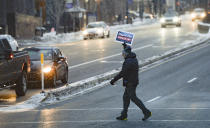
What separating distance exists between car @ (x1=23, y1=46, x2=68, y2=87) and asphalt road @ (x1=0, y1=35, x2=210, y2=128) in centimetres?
199

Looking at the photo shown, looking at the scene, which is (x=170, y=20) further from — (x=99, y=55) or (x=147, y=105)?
(x=147, y=105)

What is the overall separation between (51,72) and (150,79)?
559 cm

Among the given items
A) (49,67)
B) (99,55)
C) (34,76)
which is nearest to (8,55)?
(34,76)

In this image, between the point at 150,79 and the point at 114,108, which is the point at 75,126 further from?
the point at 150,79

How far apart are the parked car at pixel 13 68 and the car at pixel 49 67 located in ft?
7.79

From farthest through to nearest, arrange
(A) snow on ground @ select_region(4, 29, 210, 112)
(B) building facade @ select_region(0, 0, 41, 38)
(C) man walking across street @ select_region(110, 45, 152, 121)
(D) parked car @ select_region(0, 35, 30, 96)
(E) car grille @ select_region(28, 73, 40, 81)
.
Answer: (B) building facade @ select_region(0, 0, 41, 38), (E) car grille @ select_region(28, 73, 40, 81), (D) parked car @ select_region(0, 35, 30, 96), (A) snow on ground @ select_region(4, 29, 210, 112), (C) man walking across street @ select_region(110, 45, 152, 121)

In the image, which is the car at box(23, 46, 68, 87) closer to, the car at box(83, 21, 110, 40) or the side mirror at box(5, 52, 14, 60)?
the side mirror at box(5, 52, 14, 60)

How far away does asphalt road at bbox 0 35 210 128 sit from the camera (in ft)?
48.2

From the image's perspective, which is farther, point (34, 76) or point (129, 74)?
point (34, 76)

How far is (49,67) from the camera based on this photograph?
997 inches

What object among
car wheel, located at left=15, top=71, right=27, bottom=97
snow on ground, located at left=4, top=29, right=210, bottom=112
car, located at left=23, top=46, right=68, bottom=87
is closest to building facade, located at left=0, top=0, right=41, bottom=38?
car, located at left=23, top=46, right=68, bottom=87

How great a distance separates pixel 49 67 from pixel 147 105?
6880 mm

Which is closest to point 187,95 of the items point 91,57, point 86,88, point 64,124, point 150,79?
point 86,88

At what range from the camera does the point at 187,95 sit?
74.3ft
